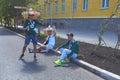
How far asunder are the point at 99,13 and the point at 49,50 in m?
19.1

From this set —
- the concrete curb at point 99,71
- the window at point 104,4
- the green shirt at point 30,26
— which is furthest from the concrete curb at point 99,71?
the window at point 104,4

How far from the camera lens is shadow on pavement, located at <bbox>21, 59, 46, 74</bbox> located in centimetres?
895

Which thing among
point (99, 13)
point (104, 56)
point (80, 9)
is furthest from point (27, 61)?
point (80, 9)

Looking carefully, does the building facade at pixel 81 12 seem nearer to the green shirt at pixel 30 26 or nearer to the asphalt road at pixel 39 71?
the green shirt at pixel 30 26

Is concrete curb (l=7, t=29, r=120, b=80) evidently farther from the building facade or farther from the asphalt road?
the building facade

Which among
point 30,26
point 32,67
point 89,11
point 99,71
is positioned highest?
point 89,11

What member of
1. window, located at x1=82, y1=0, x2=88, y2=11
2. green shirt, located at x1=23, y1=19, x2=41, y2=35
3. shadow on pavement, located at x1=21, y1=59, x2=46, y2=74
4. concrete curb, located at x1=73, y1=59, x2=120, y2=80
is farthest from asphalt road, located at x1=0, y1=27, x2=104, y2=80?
window, located at x1=82, y1=0, x2=88, y2=11

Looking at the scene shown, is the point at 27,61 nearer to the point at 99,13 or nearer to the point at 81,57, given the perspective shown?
the point at 81,57

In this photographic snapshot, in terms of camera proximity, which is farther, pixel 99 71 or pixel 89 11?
pixel 89 11

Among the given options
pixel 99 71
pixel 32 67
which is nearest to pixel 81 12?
pixel 32 67

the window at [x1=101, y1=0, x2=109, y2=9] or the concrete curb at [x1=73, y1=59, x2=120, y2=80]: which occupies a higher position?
the window at [x1=101, y1=0, x2=109, y2=9]

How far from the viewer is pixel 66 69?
9.18m

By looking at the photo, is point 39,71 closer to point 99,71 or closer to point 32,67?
point 32,67

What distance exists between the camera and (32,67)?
9.59m
